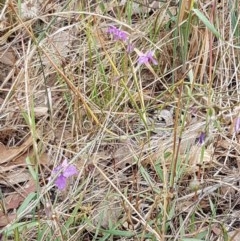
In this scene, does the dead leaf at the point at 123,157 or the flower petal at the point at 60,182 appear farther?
the dead leaf at the point at 123,157

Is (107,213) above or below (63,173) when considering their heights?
below

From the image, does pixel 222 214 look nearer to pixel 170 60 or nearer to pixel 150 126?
pixel 150 126

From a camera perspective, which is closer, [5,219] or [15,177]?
[5,219]

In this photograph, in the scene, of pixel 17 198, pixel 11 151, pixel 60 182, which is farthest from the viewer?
pixel 11 151

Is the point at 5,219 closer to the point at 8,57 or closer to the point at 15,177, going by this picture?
the point at 15,177

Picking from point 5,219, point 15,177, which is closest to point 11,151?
point 15,177

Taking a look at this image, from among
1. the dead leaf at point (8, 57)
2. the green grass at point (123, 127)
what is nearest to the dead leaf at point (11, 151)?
the green grass at point (123, 127)

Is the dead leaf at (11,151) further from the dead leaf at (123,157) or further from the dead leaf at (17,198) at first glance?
the dead leaf at (123,157)

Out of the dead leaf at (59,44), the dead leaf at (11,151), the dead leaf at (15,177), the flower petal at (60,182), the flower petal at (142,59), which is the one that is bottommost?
the dead leaf at (15,177)

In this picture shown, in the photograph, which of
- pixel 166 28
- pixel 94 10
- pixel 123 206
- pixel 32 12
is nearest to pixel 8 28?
pixel 32 12

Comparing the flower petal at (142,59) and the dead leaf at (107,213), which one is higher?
the flower petal at (142,59)

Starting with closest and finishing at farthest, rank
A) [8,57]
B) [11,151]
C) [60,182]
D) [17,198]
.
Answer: [60,182] → [17,198] → [11,151] → [8,57]
